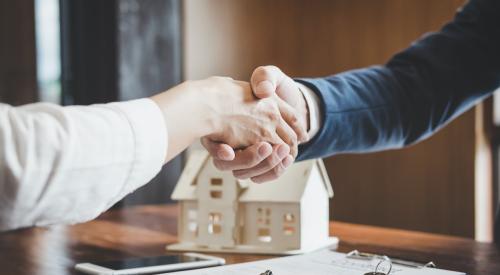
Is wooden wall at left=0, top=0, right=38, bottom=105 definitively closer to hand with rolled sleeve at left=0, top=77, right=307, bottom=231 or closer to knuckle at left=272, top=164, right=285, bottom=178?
knuckle at left=272, top=164, right=285, bottom=178

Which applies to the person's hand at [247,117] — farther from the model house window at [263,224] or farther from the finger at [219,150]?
the model house window at [263,224]

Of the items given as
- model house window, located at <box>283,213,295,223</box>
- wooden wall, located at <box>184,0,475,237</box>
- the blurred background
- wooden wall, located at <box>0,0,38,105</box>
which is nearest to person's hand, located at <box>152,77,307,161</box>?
model house window, located at <box>283,213,295,223</box>

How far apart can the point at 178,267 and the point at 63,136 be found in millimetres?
310

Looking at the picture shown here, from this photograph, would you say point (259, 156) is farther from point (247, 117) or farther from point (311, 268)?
point (311, 268)

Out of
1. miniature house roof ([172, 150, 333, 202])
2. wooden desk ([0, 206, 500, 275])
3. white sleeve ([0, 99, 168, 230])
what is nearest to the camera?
white sleeve ([0, 99, 168, 230])

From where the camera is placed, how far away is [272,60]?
3143 millimetres

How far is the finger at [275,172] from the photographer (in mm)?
1127

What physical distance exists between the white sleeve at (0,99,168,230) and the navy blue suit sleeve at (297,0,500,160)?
515 mm

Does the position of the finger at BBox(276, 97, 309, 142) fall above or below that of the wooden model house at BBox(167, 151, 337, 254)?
above

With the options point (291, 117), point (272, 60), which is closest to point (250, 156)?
point (291, 117)

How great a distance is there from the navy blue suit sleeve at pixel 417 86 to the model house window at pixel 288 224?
18 cm

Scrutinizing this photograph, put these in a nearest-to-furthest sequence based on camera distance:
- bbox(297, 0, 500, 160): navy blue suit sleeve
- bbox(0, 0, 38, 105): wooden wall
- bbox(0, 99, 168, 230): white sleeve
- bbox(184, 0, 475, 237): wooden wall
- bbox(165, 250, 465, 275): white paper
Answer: bbox(0, 99, 168, 230): white sleeve
bbox(165, 250, 465, 275): white paper
bbox(297, 0, 500, 160): navy blue suit sleeve
bbox(184, 0, 475, 237): wooden wall
bbox(0, 0, 38, 105): wooden wall

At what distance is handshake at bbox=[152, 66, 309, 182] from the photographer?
38.9 inches

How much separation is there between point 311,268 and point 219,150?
25 centimetres
